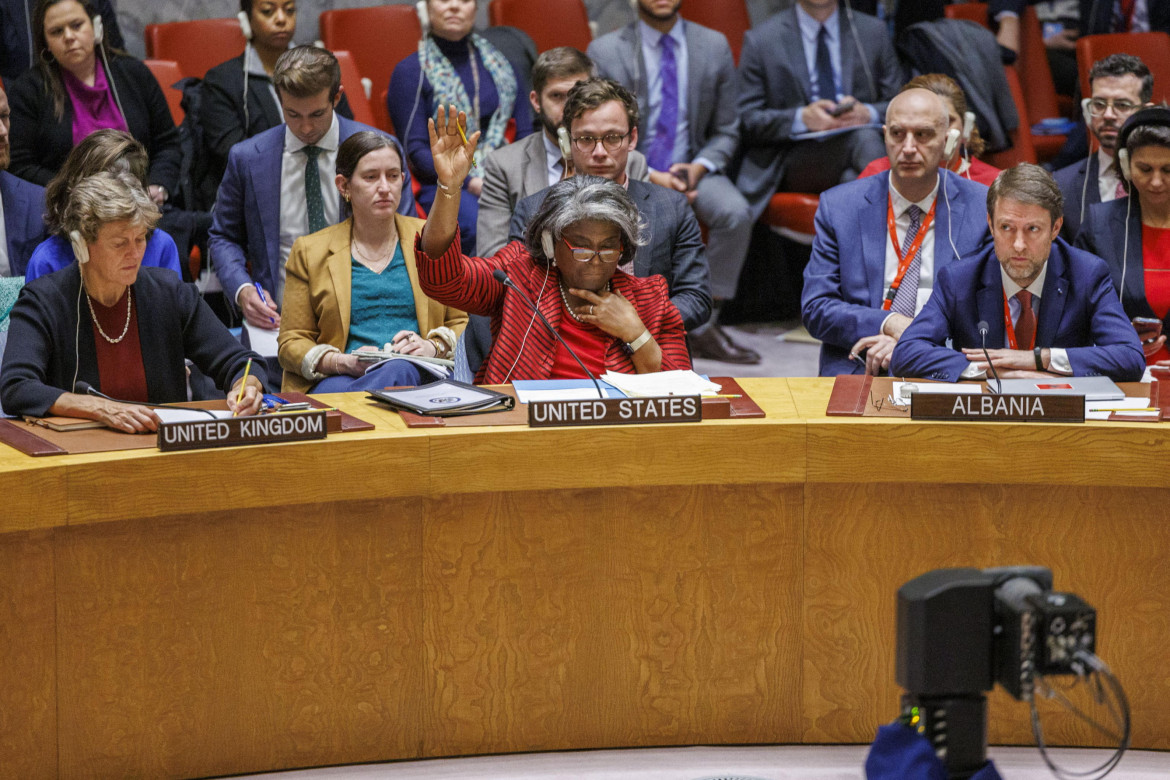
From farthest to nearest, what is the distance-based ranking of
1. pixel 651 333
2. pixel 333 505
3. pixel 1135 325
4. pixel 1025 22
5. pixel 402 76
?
pixel 1025 22
pixel 402 76
pixel 1135 325
pixel 651 333
pixel 333 505

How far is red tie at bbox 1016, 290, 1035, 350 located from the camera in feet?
9.00

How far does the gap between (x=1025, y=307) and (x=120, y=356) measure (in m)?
1.69

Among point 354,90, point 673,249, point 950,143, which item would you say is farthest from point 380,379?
point 354,90

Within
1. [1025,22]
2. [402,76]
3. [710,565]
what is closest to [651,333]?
[710,565]

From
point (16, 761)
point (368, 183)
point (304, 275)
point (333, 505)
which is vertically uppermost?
point (368, 183)

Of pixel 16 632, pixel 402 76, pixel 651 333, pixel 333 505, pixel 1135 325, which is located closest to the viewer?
pixel 16 632

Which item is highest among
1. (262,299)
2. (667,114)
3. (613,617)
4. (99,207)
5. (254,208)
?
(667,114)

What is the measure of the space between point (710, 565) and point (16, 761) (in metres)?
1.06

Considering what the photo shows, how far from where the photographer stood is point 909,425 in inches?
86.0

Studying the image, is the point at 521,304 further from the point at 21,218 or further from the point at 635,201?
the point at 21,218

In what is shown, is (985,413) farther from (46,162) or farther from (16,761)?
(46,162)

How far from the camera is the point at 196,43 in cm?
473

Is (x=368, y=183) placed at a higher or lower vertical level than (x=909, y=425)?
higher

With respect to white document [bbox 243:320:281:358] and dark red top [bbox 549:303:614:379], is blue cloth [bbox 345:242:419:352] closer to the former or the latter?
white document [bbox 243:320:281:358]
